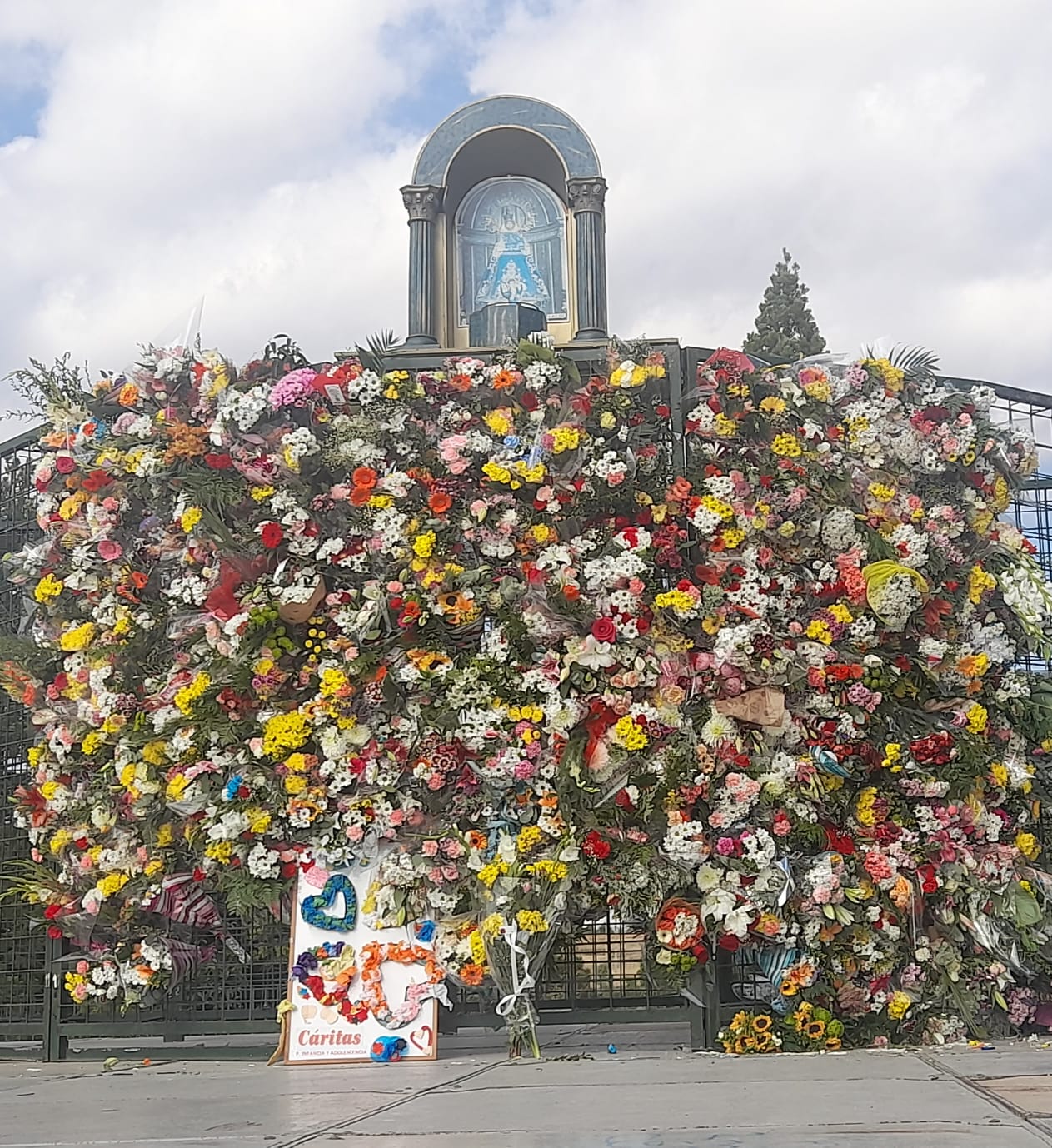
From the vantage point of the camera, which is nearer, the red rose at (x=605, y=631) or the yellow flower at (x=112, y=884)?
the red rose at (x=605, y=631)

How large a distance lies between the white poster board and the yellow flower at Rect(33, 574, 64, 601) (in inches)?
84.8

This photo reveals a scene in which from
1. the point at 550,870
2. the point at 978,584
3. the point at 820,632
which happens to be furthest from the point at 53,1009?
the point at 978,584

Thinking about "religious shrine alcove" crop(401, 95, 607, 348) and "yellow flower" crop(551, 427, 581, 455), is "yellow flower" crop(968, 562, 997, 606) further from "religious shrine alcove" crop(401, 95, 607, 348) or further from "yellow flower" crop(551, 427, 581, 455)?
"religious shrine alcove" crop(401, 95, 607, 348)

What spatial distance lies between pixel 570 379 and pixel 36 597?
324cm

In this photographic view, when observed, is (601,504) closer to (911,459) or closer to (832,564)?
(832,564)

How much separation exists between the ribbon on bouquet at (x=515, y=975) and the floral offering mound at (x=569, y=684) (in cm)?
2

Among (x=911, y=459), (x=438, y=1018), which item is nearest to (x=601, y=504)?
(x=911, y=459)

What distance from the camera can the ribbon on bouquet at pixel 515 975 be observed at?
660cm

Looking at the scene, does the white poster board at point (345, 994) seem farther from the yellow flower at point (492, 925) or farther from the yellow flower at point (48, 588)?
the yellow flower at point (48, 588)

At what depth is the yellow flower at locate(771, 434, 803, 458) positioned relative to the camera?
707cm

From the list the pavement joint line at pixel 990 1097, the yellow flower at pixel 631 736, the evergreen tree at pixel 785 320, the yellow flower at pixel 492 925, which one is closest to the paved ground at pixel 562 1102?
the pavement joint line at pixel 990 1097

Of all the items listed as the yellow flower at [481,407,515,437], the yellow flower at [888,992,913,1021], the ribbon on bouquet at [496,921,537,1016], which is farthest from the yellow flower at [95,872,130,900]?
the yellow flower at [888,992,913,1021]

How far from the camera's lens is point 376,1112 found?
471 centimetres

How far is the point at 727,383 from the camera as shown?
7203mm
